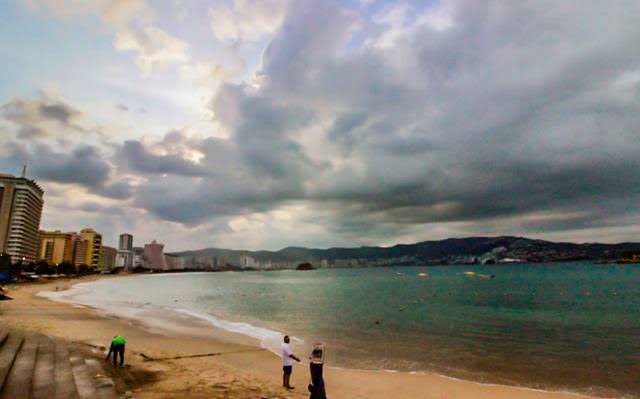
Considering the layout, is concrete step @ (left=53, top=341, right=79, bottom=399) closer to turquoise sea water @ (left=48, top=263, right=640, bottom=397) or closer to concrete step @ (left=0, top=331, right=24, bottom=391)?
concrete step @ (left=0, top=331, right=24, bottom=391)

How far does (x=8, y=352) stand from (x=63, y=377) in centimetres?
430

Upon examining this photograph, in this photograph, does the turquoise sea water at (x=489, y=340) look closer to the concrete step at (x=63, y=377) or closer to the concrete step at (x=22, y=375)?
the concrete step at (x=63, y=377)

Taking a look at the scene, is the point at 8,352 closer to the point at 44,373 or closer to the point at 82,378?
the point at 44,373

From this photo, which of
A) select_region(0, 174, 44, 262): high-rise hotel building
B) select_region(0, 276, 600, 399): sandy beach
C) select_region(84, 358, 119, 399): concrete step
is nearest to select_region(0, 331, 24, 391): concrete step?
select_region(84, 358, 119, 399): concrete step

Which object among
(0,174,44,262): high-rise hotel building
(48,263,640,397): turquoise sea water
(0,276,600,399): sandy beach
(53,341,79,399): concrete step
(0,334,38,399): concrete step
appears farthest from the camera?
(0,174,44,262): high-rise hotel building

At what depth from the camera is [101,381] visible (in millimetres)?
11883

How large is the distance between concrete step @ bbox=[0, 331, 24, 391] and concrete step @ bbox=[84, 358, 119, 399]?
235 centimetres

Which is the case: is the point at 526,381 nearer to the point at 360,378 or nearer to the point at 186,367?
the point at 360,378

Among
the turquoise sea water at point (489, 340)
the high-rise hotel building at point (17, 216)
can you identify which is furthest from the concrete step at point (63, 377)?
the high-rise hotel building at point (17, 216)

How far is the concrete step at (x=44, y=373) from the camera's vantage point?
410 inches

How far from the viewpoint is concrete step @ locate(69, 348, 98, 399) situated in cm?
1062

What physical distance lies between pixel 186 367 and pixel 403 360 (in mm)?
11993

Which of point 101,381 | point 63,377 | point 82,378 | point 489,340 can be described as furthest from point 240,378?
point 489,340

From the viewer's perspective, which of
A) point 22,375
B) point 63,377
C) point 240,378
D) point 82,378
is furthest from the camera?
point 240,378
